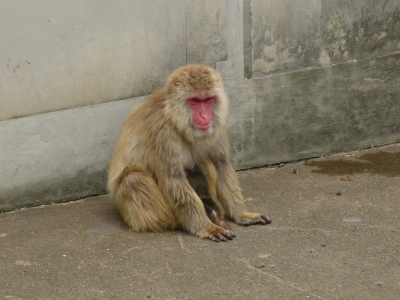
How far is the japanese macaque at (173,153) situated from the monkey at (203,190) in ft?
0.32

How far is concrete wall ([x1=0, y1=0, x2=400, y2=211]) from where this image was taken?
5.94 m

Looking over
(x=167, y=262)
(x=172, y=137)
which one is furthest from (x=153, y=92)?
(x=167, y=262)

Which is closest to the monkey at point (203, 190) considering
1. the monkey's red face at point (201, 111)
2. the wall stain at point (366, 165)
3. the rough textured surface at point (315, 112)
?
the monkey's red face at point (201, 111)

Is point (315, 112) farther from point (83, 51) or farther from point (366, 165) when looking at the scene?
point (83, 51)

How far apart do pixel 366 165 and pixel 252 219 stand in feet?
5.93

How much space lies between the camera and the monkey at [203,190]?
233 inches

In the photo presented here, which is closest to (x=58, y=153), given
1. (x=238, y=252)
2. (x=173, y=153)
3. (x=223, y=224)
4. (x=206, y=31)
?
(x=173, y=153)

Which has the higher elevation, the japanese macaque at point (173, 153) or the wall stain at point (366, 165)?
the japanese macaque at point (173, 153)

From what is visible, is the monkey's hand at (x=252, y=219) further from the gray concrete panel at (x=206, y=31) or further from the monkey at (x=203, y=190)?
the gray concrete panel at (x=206, y=31)

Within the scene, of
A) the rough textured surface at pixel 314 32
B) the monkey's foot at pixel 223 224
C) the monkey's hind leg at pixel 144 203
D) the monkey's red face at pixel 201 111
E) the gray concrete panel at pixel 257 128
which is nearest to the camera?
the monkey's red face at pixel 201 111

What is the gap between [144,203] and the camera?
565 centimetres

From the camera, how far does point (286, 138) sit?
23.5 ft

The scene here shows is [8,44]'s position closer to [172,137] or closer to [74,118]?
[74,118]

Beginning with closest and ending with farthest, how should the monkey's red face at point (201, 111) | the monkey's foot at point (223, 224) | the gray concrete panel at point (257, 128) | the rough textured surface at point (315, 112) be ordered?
1. the monkey's red face at point (201, 111)
2. the monkey's foot at point (223, 224)
3. the gray concrete panel at point (257, 128)
4. the rough textured surface at point (315, 112)
